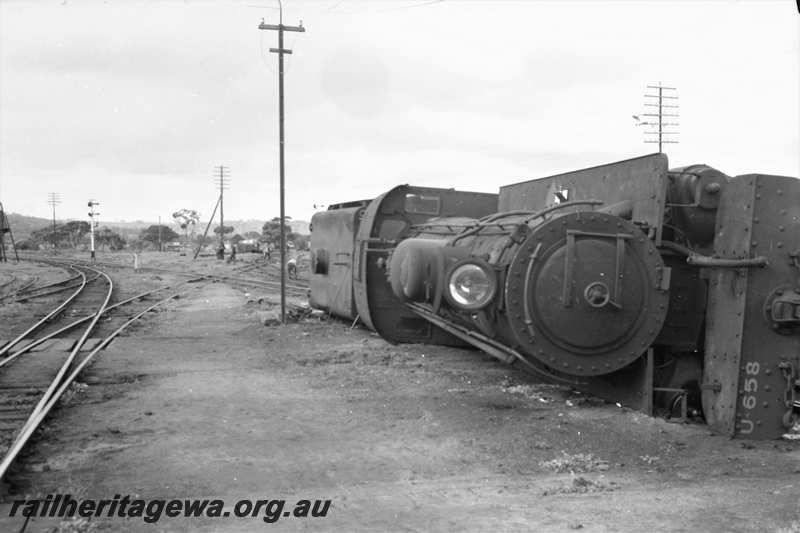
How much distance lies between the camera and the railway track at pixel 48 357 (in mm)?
6840

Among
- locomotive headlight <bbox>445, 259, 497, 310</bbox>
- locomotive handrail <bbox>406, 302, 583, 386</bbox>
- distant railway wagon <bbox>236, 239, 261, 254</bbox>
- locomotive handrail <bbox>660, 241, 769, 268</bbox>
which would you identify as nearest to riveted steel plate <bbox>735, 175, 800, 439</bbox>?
locomotive handrail <bbox>660, 241, 769, 268</bbox>

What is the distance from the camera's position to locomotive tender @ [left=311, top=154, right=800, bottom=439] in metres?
6.20

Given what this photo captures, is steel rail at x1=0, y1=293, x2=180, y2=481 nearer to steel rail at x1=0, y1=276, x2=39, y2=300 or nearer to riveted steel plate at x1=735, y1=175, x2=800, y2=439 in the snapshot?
riveted steel plate at x1=735, y1=175, x2=800, y2=439

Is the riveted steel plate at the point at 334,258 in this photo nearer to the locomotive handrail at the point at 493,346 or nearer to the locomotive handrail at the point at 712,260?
the locomotive handrail at the point at 493,346

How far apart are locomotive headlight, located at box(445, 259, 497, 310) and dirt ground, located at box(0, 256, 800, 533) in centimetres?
117

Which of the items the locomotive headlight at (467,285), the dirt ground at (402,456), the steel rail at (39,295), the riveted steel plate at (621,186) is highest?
the riveted steel plate at (621,186)

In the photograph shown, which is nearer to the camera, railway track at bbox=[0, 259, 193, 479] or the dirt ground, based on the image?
the dirt ground

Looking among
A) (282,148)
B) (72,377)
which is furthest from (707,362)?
(282,148)

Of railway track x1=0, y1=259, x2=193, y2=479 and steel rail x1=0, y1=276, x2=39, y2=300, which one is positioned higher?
railway track x1=0, y1=259, x2=193, y2=479

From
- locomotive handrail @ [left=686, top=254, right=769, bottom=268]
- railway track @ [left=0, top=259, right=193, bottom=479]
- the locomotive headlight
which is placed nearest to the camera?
locomotive handrail @ [left=686, top=254, right=769, bottom=268]

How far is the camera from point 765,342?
6203mm

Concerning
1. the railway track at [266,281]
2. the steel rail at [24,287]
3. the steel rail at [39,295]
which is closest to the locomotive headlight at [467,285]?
the railway track at [266,281]

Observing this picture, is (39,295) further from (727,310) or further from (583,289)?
(727,310)

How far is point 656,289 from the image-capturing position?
21.1 feet
